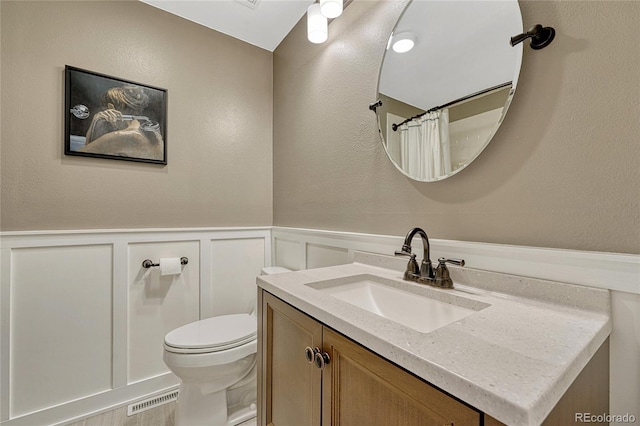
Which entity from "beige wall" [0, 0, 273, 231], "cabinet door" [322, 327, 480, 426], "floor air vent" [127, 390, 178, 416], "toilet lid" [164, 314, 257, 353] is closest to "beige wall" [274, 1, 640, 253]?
"cabinet door" [322, 327, 480, 426]

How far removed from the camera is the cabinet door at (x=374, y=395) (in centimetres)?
43

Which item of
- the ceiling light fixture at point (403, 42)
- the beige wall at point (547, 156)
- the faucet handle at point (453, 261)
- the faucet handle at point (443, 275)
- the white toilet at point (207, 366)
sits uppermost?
the ceiling light fixture at point (403, 42)

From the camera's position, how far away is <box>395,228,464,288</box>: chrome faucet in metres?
0.86

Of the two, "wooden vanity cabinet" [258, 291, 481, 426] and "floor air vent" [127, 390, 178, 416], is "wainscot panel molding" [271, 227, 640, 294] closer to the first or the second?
"wooden vanity cabinet" [258, 291, 481, 426]

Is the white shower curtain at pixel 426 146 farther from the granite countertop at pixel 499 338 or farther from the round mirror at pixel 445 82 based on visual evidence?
the granite countertop at pixel 499 338

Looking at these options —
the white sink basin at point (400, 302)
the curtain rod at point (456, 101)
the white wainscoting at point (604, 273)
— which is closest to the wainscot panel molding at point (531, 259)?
the white wainscoting at point (604, 273)

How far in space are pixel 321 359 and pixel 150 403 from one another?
1.54 metres

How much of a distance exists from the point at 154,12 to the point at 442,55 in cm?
181

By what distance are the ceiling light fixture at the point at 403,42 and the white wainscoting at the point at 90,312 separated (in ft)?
5.06

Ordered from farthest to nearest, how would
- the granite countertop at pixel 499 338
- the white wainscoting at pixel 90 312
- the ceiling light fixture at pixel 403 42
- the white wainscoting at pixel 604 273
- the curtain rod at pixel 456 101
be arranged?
the white wainscoting at pixel 90 312 → the ceiling light fixture at pixel 403 42 → the curtain rod at pixel 456 101 → the white wainscoting at pixel 604 273 → the granite countertop at pixel 499 338

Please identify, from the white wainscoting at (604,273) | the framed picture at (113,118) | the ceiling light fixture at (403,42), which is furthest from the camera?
the framed picture at (113,118)

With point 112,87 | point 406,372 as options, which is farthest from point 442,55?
point 112,87

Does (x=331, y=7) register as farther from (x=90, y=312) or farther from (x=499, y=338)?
(x=90, y=312)

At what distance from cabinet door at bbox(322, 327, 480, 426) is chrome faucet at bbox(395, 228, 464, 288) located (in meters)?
0.41
